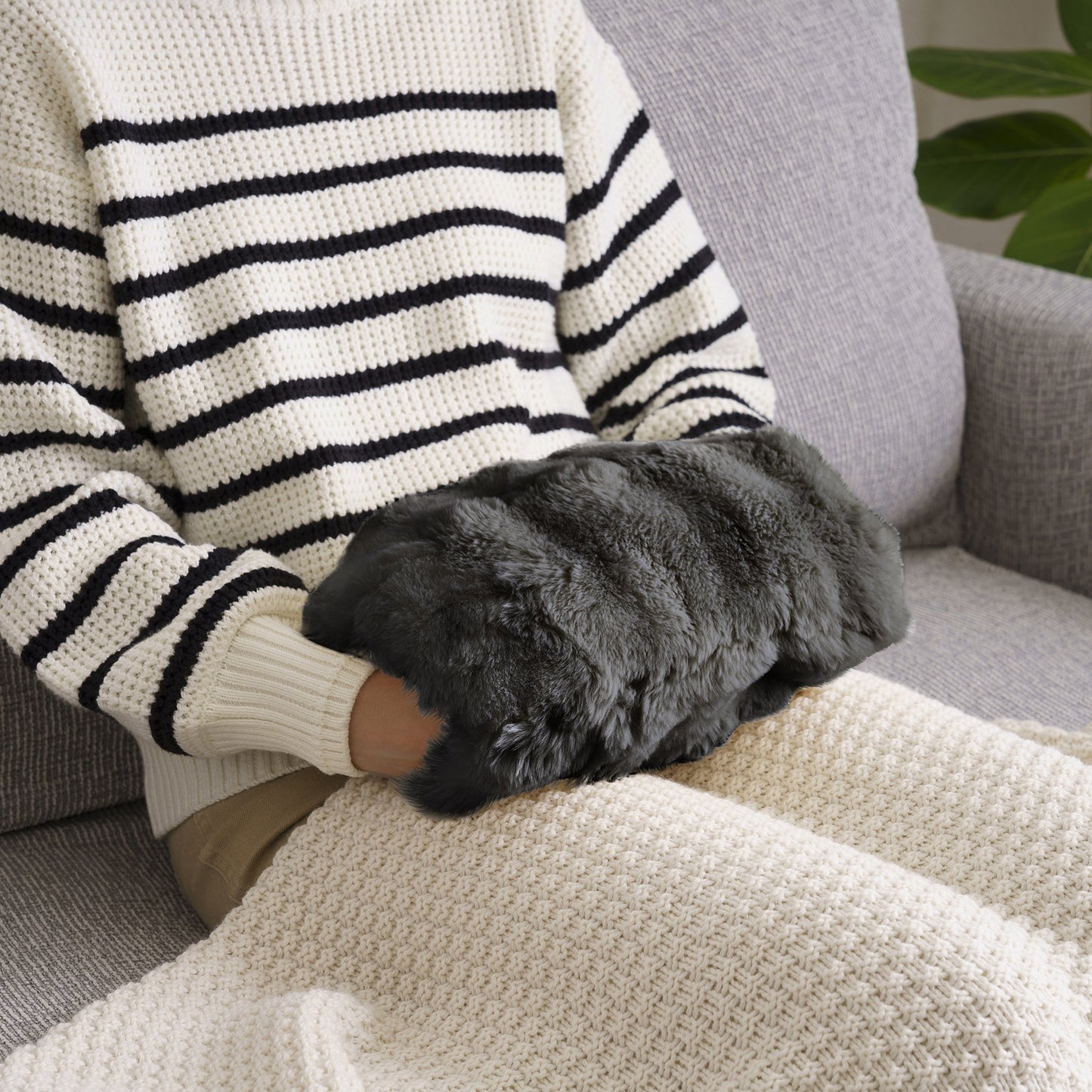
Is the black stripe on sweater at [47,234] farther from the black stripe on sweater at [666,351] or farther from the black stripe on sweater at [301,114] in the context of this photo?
the black stripe on sweater at [666,351]

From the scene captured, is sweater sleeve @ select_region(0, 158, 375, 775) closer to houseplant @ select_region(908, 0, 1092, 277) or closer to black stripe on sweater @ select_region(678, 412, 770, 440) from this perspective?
black stripe on sweater @ select_region(678, 412, 770, 440)

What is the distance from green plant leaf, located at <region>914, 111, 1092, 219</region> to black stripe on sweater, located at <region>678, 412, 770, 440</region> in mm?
1210

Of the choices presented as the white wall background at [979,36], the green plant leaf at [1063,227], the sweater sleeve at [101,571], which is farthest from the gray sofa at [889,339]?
the white wall background at [979,36]

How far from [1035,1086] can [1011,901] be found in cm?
13

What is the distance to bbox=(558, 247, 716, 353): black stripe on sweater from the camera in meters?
0.96

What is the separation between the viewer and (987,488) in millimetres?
1302

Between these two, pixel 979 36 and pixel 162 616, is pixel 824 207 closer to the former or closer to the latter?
pixel 162 616

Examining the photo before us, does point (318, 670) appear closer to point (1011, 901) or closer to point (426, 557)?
point (426, 557)

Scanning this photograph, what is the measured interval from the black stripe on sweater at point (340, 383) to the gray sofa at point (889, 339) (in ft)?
0.97

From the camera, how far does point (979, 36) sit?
2211 mm

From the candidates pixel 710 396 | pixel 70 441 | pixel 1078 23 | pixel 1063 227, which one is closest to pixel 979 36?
pixel 1078 23

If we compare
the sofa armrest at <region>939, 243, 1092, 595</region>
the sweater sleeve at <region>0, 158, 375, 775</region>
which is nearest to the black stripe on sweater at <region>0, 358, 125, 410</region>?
the sweater sleeve at <region>0, 158, 375, 775</region>

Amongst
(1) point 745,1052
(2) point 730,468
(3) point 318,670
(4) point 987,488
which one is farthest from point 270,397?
(4) point 987,488

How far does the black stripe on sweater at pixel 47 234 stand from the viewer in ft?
2.44
